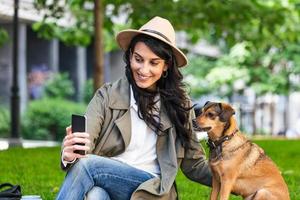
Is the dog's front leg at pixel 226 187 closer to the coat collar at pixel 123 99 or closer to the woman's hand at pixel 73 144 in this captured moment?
the coat collar at pixel 123 99

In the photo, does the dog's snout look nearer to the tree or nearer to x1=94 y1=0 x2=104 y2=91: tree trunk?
the tree

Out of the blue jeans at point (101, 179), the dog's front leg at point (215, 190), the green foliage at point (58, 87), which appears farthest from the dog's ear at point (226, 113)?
the green foliage at point (58, 87)

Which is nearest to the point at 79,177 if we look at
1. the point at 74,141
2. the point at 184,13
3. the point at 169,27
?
the point at 74,141

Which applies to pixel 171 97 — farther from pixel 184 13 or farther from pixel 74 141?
pixel 184 13

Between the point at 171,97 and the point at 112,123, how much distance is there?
46cm

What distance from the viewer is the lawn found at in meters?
8.28

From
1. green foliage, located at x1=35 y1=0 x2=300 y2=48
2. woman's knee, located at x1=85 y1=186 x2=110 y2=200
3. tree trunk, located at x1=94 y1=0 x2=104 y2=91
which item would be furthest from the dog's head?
tree trunk, located at x1=94 y1=0 x2=104 y2=91

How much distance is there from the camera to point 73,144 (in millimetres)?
5027

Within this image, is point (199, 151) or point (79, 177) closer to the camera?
point (79, 177)

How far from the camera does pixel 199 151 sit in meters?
5.75

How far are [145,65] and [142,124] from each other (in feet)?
1.53

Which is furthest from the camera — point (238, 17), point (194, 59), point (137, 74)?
point (194, 59)

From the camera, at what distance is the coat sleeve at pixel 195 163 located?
5.71 m

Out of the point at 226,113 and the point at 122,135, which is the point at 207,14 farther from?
the point at 122,135
